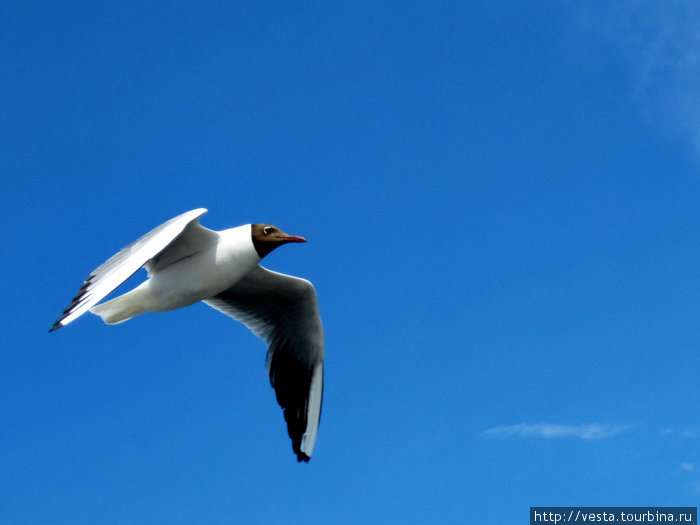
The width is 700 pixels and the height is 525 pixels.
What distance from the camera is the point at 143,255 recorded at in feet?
24.4

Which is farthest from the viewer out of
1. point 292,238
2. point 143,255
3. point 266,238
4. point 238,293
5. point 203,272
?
point 238,293

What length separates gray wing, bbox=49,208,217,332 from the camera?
7008mm

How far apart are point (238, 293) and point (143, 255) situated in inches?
116

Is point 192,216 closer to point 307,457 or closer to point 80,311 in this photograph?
point 80,311

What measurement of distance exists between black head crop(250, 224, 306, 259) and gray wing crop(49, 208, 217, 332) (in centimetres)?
45

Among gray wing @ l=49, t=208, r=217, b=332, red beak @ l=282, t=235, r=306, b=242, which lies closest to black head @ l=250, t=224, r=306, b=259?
red beak @ l=282, t=235, r=306, b=242

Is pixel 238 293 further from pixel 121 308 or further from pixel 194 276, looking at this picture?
pixel 121 308

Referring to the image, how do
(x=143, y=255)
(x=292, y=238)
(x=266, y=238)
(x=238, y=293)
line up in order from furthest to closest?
(x=238, y=293)
(x=292, y=238)
(x=266, y=238)
(x=143, y=255)

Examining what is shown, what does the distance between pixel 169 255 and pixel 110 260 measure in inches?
30.1

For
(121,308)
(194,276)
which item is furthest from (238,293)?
(121,308)

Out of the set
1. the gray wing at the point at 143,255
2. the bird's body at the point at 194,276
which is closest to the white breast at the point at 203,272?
the bird's body at the point at 194,276

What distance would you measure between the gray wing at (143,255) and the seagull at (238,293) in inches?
0.4

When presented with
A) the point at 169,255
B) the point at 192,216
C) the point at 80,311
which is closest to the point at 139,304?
the point at 169,255

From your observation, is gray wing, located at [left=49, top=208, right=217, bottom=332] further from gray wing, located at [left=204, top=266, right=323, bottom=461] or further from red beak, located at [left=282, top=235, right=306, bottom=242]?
gray wing, located at [left=204, top=266, right=323, bottom=461]
